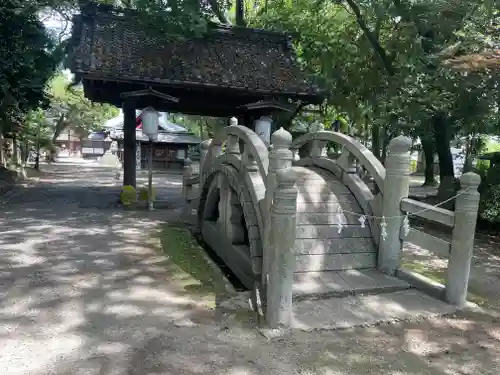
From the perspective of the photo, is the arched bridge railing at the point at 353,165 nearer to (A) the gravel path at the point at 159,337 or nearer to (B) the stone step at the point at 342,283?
(B) the stone step at the point at 342,283

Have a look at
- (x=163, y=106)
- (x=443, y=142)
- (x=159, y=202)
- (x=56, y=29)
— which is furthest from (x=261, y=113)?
(x=56, y=29)

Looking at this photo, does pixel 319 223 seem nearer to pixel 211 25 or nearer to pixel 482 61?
pixel 482 61

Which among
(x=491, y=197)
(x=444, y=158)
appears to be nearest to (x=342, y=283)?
(x=491, y=197)

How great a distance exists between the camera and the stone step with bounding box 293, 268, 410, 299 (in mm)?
5246

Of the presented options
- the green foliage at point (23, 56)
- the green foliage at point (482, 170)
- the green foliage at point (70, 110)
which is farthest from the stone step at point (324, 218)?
the green foliage at point (70, 110)

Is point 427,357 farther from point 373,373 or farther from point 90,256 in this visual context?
point 90,256

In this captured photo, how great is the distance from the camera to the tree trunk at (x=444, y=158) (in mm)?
12281

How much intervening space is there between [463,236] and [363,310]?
152 centimetres

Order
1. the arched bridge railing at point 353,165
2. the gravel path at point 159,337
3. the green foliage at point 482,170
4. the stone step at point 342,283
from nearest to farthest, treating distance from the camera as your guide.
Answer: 1. the gravel path at point 159,337
2. the stone step at point 342,283
3. the arched bridge railing at point 353,165
4. the green foliage at point 482,170

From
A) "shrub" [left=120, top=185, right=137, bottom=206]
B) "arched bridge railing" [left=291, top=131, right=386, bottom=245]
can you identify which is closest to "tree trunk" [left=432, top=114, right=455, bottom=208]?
"arched bridge railing" [left=291, top=131, right=386, bottom=245]

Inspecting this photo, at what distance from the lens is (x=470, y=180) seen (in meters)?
5.02

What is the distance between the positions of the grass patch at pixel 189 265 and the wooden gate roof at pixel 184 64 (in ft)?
14.2

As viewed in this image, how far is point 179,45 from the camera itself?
41.7 ft

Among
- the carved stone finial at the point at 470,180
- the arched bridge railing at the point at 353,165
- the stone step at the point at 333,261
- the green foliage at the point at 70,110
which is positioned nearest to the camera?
the carved stone finial at the point at 470,180
